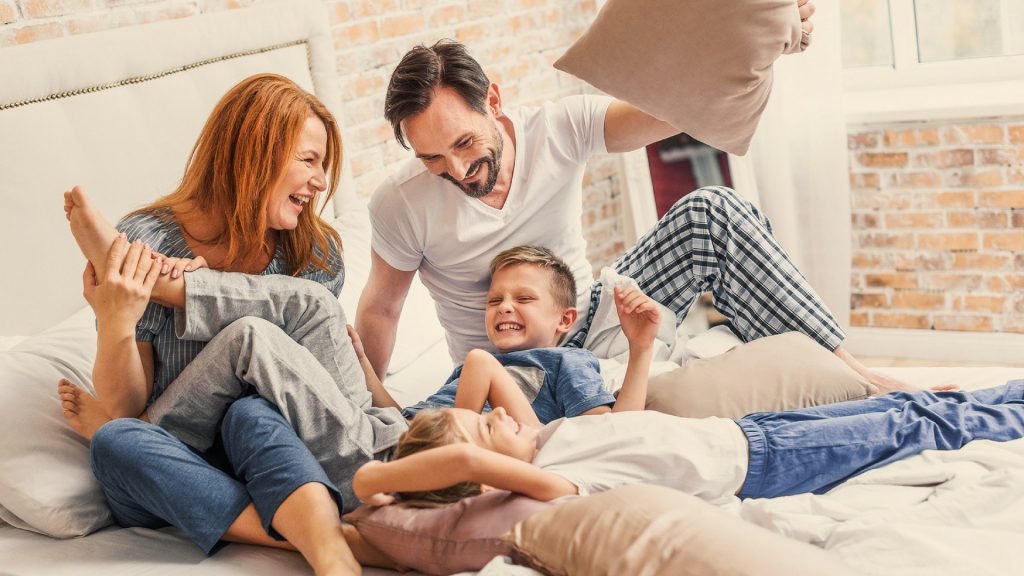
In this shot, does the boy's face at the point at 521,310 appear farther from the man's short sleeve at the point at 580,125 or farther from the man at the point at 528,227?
the man's short sleeve at the point at 580,125

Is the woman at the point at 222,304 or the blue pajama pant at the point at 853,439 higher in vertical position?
the woman at the point at 222,304

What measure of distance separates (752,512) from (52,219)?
146 cm

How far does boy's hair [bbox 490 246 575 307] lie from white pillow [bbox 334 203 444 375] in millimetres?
354

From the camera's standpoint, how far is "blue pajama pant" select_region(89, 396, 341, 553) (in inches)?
60.9

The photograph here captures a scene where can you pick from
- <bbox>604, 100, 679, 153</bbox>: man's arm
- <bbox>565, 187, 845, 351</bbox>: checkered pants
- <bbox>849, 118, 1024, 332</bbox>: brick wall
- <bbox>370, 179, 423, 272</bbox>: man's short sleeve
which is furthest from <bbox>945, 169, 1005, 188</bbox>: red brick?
<bbox>370, 179, 423, 272</bbox>: man's short sleeve

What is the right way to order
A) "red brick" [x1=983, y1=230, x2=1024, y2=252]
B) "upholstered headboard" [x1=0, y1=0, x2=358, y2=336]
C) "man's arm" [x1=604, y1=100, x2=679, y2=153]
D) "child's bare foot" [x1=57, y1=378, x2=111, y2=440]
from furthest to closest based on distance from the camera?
1. "red brick" [x1=983, y1=230, x2=1024, y2=252]
2. "man's arm" [x1=604, y1=100, x2=679, y2=153]
3. "upholstered headboard" [x1=0, y1=0, x2=358, y2=336]
4. "child's bare foot" [x1=57, y1=378, x2=111, y2=440]

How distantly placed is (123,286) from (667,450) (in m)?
0.91

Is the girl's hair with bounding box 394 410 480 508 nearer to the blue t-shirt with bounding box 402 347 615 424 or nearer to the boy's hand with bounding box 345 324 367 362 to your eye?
the blue t-shirt with bounding box 402 347 615 424

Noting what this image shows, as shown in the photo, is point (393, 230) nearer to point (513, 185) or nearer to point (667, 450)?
point (513, 185)

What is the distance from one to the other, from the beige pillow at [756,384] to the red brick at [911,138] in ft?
5.00

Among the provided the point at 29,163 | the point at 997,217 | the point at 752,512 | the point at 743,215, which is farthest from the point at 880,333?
the point at 29,163

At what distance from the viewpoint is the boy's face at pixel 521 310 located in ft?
6.70

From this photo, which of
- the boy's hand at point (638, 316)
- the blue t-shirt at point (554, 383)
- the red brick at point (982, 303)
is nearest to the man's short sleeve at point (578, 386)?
the blue t-shirt at point (554, 383)

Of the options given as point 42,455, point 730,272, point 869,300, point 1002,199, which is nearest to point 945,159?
point 1002,199
